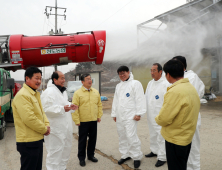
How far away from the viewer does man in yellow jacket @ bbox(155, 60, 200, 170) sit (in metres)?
1.93

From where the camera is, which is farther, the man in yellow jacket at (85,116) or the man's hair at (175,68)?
the man in yellow jacket at (85,116)

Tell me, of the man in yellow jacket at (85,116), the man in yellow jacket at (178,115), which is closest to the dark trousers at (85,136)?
the man in yellow jacket at (85,116)

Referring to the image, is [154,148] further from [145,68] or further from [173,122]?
A: [145,68]

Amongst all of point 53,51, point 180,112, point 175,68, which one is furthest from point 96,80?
point 180,112

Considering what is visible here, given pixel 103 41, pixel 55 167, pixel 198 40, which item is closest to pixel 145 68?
pixel 198 40

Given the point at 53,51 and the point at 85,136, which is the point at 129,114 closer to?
the point at 85,136

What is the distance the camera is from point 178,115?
1975 millimetres

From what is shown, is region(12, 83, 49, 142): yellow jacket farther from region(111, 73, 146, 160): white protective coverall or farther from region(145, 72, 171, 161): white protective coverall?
region(145, 72, 171, 161): white protective coverall

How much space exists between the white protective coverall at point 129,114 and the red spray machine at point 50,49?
5.52 feet

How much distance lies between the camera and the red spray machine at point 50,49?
4406 mm

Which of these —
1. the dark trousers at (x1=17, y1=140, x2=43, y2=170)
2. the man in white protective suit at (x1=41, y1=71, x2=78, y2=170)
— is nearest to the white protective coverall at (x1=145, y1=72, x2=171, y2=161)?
the man in white protective suit at (x1=41, y1=71, x2=78, y2=170)

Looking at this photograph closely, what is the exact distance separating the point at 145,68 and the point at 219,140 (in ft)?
37.6

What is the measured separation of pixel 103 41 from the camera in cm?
473

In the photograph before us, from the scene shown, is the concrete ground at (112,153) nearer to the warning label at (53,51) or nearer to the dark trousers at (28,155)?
the dark trousers at (28,155)
